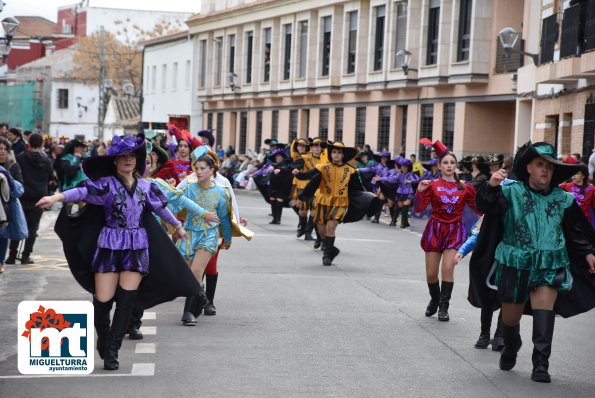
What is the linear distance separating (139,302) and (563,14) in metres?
20.2

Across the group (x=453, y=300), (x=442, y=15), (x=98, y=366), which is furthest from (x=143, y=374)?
(x=442, y=15)

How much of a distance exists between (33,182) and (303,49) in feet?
118

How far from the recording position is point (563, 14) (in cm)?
2728

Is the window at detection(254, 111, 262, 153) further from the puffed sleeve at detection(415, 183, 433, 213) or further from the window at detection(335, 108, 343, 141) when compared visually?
the puffed sleeve at detection(415, 183, 433, 213)

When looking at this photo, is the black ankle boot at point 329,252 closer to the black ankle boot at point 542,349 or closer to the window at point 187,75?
the black ankle boot at point 542,349

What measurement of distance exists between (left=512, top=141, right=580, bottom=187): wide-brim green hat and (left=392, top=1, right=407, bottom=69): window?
33722 millimetres

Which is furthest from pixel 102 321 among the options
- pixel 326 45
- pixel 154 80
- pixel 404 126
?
pixel 154 80

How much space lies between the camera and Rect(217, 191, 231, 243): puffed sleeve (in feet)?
37.3

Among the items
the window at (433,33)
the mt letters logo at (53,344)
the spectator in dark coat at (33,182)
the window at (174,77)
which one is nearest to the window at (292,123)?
the window at (433,33)

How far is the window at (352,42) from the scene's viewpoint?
47094 millimetres

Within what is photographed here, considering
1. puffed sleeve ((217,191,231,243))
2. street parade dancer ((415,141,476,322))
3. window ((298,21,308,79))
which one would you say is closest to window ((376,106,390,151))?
window ((298,21,308,79))

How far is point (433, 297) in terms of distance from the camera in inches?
468

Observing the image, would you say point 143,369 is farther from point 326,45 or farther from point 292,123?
point 292,123

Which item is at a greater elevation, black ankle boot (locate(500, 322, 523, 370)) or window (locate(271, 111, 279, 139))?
window (locate(271, 111, 279, 139))
